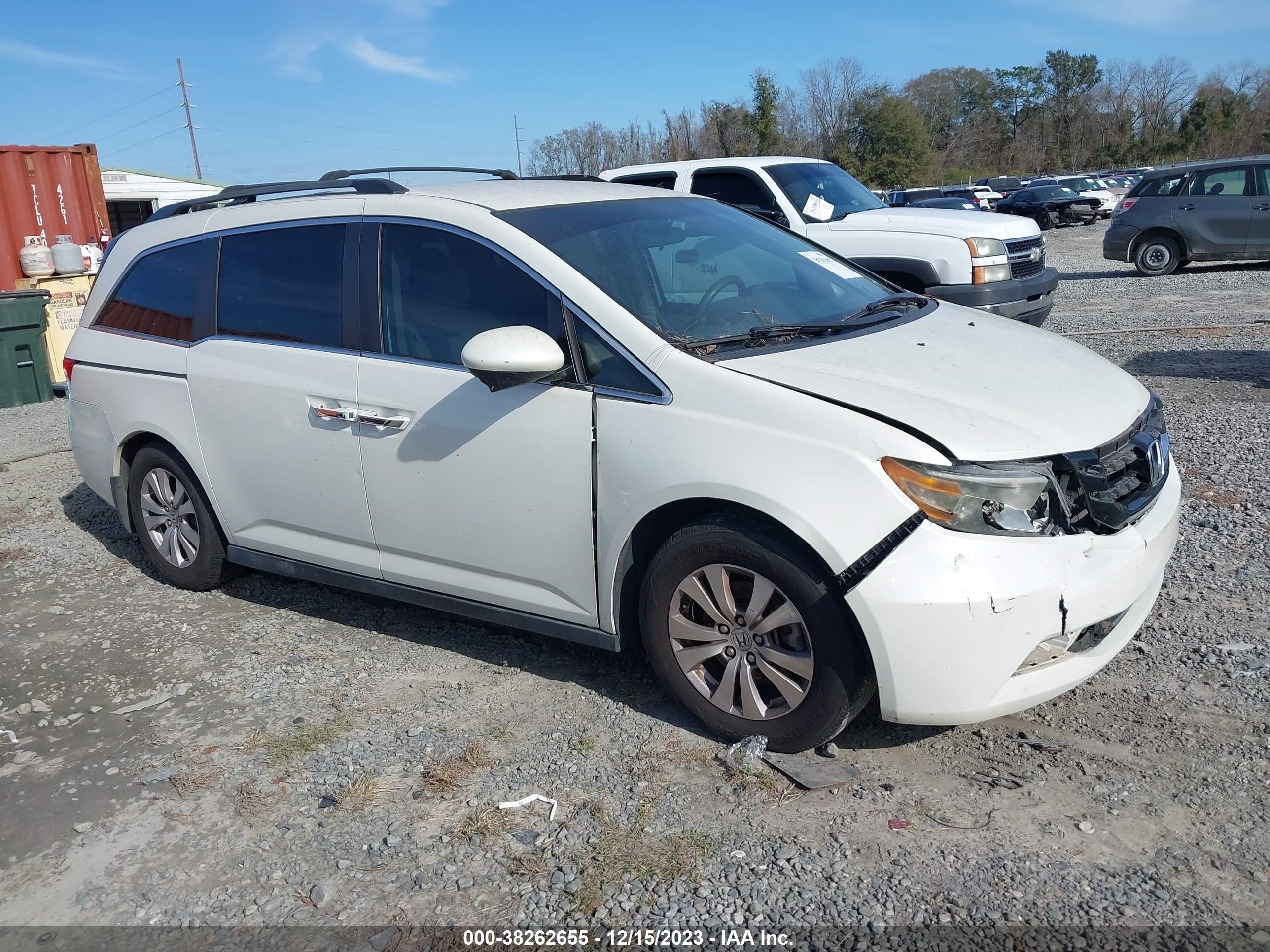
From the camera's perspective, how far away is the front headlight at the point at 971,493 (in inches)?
118

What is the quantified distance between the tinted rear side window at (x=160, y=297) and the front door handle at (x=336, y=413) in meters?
1.04

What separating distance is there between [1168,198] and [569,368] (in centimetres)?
1571

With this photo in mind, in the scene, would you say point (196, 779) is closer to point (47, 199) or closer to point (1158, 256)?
point (47, 199)

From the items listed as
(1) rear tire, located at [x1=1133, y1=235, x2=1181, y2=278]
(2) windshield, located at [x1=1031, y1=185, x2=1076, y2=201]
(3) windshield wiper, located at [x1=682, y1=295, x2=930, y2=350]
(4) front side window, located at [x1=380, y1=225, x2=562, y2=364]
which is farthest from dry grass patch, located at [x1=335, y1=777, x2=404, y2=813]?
(2) windshield, located at [x1=1031, y1=185, x2=1076, y2=201]

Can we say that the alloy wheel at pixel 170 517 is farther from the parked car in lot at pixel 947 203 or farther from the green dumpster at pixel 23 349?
the parked car in lot at pixel 947 203

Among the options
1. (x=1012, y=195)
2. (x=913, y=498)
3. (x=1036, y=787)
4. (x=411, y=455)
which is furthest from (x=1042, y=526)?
(x=1012, y=195)

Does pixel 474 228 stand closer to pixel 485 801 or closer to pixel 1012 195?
pixel 485 801

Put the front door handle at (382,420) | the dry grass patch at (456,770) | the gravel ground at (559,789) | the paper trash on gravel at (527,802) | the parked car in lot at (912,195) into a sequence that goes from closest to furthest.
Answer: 1. the gravel ground at (559,789)
2. the paper trash on gravel at (527,802)
3. the dry grass patch at (456,770)
4. the front door handle at (382,420)
5. the parked car in lot at (912,195)

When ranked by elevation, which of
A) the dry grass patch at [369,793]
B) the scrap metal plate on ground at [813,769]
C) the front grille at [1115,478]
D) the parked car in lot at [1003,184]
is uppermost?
the parked car in lot at [1003,184]

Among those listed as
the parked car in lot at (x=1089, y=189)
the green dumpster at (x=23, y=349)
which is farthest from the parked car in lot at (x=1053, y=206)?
the green dumpster at (x=23, y=349)

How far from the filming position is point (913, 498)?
3006 millimetres

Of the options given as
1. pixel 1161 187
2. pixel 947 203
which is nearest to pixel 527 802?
pixel 1161 187

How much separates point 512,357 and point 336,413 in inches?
41.5

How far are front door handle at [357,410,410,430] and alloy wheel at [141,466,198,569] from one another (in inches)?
56.7
